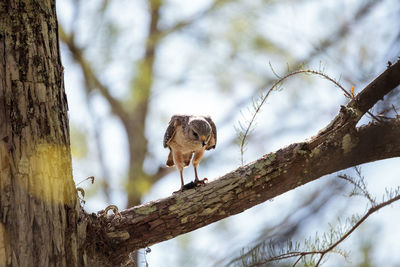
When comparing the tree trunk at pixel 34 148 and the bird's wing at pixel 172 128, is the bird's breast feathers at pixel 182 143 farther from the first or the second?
the tree trunk at pixel 34 148

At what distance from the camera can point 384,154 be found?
268 cm

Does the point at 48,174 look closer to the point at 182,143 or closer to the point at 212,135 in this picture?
the point at 182,143

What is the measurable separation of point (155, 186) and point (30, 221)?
17.5ft

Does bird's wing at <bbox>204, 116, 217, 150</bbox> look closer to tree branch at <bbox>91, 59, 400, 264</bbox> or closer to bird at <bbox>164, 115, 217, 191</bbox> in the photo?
bird at <bbox>164, 115, 217, 191</bbox>

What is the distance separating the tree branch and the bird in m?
1.33

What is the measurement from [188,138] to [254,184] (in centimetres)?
155

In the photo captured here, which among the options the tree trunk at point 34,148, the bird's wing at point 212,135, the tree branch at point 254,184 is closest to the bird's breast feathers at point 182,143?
the bird's wing at point 212,135

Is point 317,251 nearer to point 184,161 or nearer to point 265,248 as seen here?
point 265,248

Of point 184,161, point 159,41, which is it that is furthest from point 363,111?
point 159,41

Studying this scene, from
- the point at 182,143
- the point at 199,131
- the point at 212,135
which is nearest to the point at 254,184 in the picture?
the point at 199,131

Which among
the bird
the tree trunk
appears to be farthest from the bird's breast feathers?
the tree trunk

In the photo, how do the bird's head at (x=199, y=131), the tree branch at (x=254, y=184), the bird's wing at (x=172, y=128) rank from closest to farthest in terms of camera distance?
the tree branch at (x=254, y=184)
the bird's head at (x=199, y=131)
the bird's wing at (x=172, y=128)

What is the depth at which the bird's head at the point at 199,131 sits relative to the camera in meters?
4.13

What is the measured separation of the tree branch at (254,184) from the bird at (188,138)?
52.4 inches
